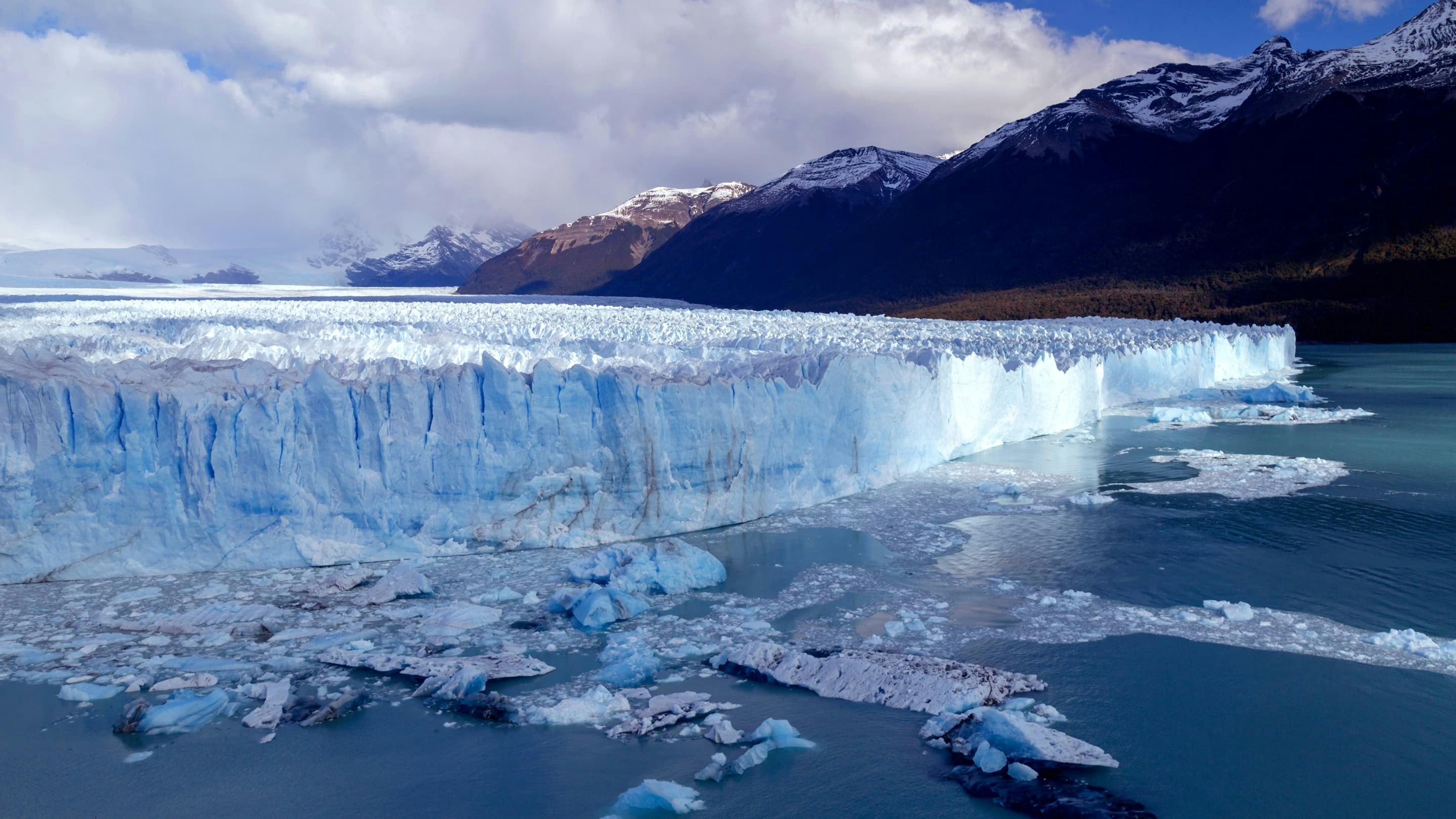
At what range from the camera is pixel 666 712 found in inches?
178

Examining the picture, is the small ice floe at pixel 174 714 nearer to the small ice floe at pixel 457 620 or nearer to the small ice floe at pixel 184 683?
the small ice floe at pixel 184 683

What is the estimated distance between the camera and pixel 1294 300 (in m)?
34.9

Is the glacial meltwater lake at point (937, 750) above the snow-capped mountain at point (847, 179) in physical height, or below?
below

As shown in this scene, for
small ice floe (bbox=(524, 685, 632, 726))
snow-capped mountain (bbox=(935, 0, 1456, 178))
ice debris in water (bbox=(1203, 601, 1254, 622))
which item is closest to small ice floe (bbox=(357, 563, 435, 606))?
small ice floe (bbox=(524, 685, 632, 726))

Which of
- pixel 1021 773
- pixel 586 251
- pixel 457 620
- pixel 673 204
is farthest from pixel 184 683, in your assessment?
pixel 673 204

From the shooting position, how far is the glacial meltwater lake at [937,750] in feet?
12.9

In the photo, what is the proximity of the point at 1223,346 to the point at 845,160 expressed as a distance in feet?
235

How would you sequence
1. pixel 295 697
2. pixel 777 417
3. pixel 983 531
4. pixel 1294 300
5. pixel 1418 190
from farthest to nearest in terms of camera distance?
pixel 1418 190 < pixel 1294 300 < pixel 777 417 < pixel 983 531 < pixel 295 697

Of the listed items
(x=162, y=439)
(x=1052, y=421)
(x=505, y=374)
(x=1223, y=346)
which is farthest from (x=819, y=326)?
(x=162, y=439)

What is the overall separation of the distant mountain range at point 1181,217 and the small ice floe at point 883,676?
31766 millimetres

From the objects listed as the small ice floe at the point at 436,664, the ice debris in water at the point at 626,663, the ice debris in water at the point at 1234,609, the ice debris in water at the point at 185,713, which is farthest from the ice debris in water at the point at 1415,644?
the ice debris in water at the point at 185,713

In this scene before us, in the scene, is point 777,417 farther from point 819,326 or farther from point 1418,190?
point 1418,190

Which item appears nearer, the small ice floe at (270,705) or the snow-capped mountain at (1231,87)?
the small ice floe at (270,705)

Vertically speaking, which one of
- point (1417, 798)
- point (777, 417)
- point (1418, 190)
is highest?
point (1418, 190)
